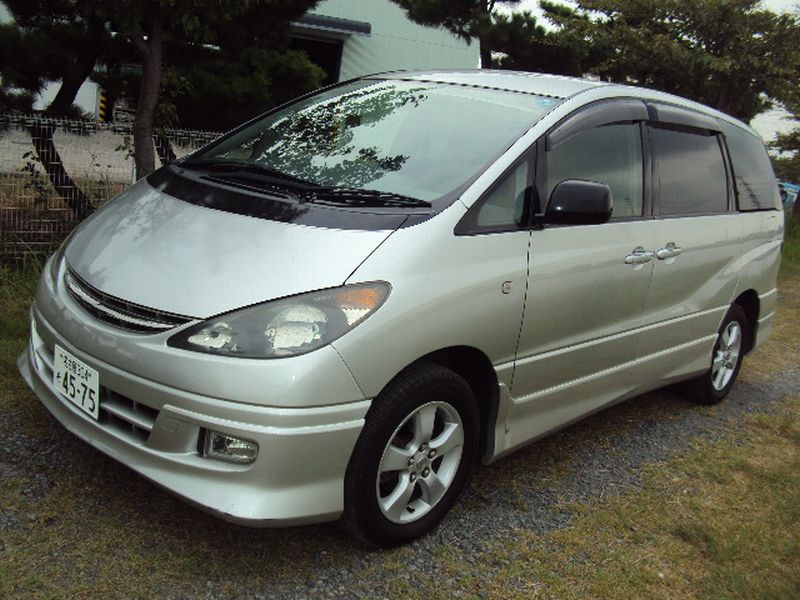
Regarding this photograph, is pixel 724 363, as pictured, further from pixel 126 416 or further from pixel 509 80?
pixel 126 416

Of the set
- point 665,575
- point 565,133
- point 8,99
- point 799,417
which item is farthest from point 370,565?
point 8,99

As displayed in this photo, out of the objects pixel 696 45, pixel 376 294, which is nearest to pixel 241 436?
pixel 376 294

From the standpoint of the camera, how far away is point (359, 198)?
2875 millimetres

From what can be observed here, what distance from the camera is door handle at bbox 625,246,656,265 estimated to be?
352cm

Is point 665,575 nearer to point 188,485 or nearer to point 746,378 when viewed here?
point 188,485

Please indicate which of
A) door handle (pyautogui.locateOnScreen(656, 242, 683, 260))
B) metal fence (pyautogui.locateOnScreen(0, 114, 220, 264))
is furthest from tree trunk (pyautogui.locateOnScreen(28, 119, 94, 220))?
door handle (pyautogui.locateOnScreen(656, 242, 683, 260))

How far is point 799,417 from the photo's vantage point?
4.84 m

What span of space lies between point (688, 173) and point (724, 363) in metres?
1.35

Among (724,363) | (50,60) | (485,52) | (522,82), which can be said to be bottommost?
(724,363)

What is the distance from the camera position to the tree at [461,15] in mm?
10648

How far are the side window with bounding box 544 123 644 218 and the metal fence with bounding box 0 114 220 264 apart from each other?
3.60 m

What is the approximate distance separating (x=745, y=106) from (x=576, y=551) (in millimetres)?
11868

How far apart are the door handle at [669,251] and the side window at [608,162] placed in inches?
8.9

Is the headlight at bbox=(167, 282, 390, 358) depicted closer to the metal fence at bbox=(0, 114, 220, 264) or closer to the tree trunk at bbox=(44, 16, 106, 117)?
the metal fence at bbox=(0, 114, 220, 264)
